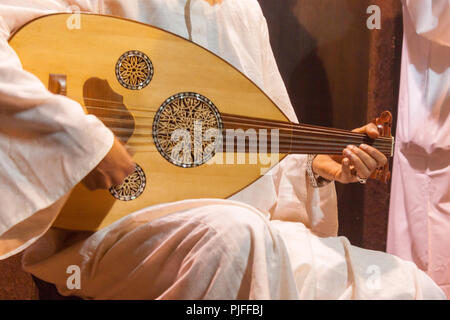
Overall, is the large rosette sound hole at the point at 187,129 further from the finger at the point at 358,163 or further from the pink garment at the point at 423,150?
the pink garment at the point at 423,150

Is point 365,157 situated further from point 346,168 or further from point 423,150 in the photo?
point 423,150

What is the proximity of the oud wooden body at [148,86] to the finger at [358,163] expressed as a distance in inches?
7.2

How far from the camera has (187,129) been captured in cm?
96

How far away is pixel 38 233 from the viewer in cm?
84

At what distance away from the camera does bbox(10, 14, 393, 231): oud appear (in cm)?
91

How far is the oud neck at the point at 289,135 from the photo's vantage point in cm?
103

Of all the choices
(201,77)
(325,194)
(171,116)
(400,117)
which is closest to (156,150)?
(171,116)

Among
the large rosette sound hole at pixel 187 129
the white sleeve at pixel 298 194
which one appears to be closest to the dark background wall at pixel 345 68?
the white sleeve at pixel 298 194

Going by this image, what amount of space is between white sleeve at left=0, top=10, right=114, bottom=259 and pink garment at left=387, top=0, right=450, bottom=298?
1.12m

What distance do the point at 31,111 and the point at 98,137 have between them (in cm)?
13

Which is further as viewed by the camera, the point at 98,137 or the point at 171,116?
the point at 171,116

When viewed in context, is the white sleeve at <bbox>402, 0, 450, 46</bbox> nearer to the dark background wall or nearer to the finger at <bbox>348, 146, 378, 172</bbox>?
the dark background wall
